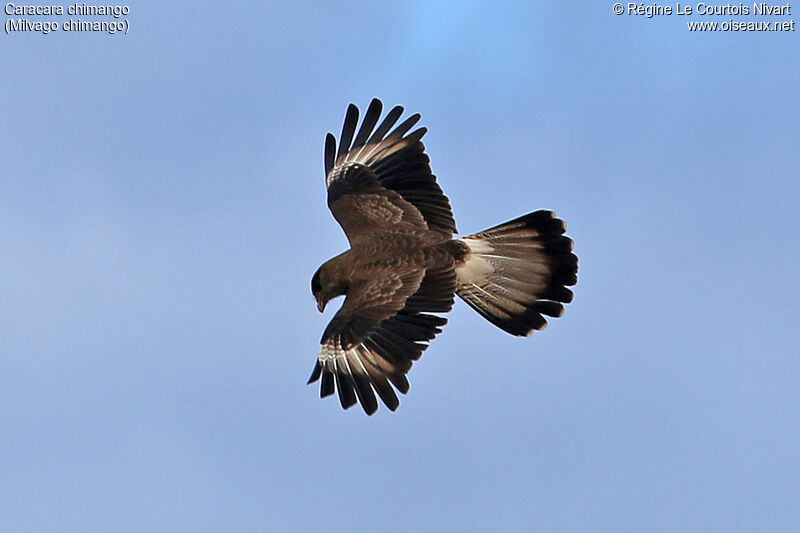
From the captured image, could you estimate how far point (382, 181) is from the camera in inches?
476

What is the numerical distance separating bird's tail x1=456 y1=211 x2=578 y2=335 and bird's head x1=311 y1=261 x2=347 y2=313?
1062 millimetres

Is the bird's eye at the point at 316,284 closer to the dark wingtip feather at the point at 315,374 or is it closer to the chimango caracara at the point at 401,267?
the chimango caracara at the point at 401,267

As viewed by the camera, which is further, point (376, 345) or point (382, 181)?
point (382, 181)

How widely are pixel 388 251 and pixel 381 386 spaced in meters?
1.52

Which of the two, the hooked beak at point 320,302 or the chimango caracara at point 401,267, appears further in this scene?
the hooked beak at point 320,302

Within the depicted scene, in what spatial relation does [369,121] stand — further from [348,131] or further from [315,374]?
[315,374]

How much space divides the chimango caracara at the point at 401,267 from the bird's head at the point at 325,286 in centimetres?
1

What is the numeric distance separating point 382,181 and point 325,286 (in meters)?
1.32

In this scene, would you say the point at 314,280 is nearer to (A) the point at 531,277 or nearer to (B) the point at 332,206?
(B) the point at 332,206

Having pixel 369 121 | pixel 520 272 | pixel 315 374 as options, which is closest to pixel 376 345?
pixel 315 374

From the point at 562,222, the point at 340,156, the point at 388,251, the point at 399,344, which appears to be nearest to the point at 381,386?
the point at 399,344

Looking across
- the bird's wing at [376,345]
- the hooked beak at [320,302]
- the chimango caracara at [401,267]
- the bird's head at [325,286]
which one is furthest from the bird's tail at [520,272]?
the hooked beak at [320,302]

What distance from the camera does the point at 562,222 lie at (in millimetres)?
11047

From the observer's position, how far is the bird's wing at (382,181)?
38.2 ft
